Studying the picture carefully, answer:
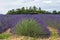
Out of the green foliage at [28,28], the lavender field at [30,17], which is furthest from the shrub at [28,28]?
the lavender field at [30,17]

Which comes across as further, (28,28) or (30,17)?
(30,17)

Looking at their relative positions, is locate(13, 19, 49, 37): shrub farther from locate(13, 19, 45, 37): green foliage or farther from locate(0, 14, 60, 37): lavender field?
locate(0, 14, 60, 37): lavender field

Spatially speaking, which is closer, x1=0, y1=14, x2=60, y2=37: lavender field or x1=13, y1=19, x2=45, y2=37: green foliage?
x1=13, y1=19, x2=45, y2=37: green foliage

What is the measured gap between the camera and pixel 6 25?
1335 inches

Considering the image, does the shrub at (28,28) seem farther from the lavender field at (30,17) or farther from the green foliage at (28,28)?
the lavender field at (30,17)

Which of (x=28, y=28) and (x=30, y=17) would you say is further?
(x=30, y=17)

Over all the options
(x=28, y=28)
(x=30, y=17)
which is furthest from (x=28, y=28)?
(x=30, y=17)

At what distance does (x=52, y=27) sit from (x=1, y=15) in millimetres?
6774

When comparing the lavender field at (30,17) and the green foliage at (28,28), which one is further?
the lavender field at (30,17)

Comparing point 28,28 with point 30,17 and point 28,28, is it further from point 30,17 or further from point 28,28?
point 30,17

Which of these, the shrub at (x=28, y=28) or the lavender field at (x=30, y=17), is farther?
the lavender field at (x=30, y=17)

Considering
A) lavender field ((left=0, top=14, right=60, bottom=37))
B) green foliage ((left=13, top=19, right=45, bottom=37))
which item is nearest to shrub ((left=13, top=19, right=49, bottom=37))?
green foliage ((left=13, top=19, right=45, bottom=37))

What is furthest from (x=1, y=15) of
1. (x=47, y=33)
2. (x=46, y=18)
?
(x=47, y=33)

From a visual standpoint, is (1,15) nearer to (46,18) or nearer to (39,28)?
(46,18)
